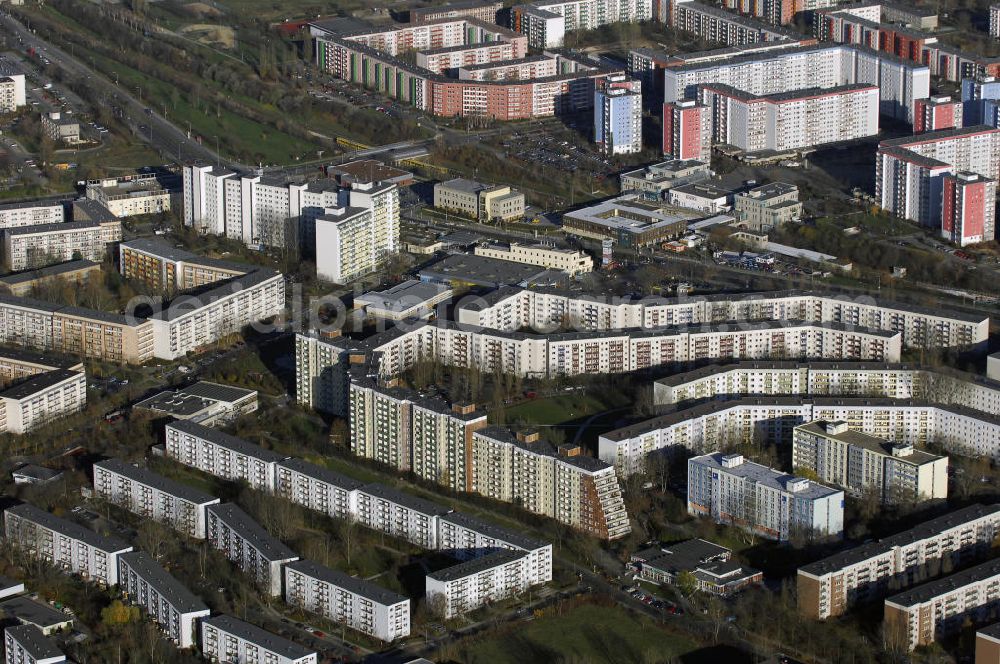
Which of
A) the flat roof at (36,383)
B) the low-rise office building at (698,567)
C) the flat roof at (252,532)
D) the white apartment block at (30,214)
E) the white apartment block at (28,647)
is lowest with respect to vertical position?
the low-rise office building at (698,567)

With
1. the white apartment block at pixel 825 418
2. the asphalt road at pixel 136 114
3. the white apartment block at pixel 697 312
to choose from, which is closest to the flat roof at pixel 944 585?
the white apartment block at pixel 825 418

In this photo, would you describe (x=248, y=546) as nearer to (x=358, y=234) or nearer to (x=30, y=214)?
(x=358, y=234)

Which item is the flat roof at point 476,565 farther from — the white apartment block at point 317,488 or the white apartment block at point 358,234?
the white apartment block at point 358,234

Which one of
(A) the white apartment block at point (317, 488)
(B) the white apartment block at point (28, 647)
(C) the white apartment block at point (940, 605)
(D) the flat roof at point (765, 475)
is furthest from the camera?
(A) the white apartment block at point (317, 488)

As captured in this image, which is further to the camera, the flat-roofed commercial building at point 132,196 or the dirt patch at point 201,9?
the dirt patch at point 201,9

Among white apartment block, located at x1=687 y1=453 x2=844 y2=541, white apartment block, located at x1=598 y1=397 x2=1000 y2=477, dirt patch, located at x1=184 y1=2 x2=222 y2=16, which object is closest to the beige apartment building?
white apartment block, located at x1=598 y1=397 x2=1000 y2=477

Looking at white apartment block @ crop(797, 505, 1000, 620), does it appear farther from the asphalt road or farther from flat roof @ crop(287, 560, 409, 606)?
the asphalt road

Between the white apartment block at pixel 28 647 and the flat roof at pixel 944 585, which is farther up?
the flat roof at pixel 944 585
